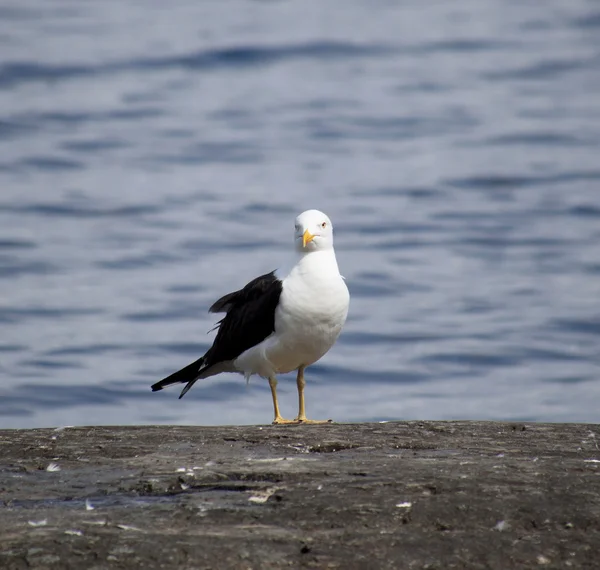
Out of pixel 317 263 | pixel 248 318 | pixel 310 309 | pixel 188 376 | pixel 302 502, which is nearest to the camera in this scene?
pixel 302 502

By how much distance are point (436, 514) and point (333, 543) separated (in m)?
0.44

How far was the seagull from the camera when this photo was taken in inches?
261

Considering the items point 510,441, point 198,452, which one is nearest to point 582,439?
point 510,441

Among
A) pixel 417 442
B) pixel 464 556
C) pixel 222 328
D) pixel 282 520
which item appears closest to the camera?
pixel 464 556

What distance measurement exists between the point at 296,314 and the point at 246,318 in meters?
0.39

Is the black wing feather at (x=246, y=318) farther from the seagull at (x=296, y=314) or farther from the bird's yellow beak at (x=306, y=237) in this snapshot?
the bird's yellow beak at (x=306, y=237)

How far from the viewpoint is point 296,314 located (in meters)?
6.61

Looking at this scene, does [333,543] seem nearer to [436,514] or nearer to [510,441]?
[436,514]

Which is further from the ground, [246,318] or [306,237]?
[306,237]

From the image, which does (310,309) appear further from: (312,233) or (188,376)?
(188,376)

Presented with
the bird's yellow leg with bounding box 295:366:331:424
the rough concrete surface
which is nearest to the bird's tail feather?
the bird's yellow leg with bounding box 295:366:331:424

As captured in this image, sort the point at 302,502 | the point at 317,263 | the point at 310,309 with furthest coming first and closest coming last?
the point at 317,263
the point at 310,309
the point at 302,502

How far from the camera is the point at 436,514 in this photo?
173 inches

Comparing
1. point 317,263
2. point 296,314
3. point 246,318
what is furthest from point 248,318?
point 317,263
